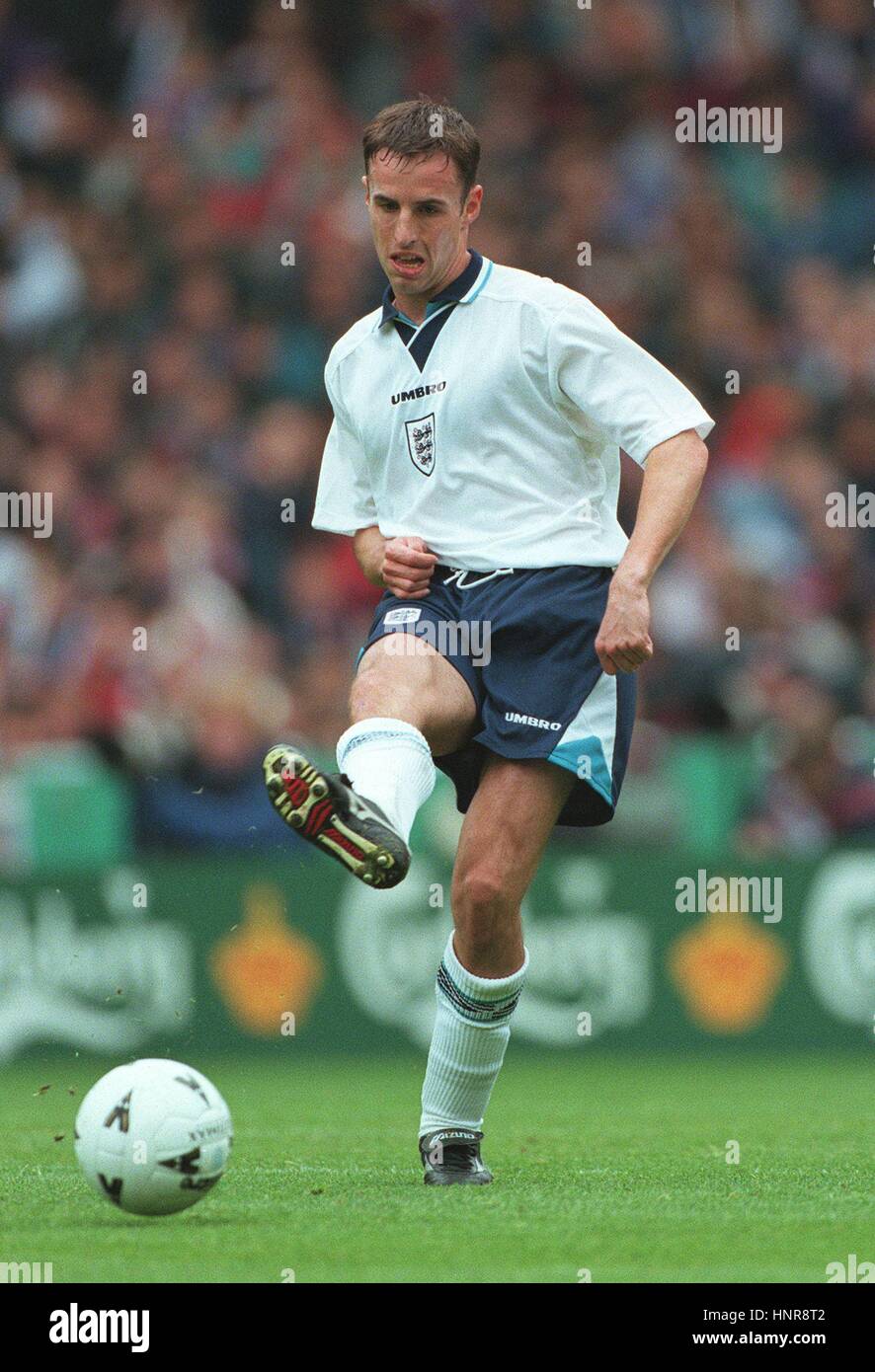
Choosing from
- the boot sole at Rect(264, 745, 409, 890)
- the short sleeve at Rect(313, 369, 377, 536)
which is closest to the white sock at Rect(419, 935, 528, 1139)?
the boot sole at Rect(264, 745, 409, 890)

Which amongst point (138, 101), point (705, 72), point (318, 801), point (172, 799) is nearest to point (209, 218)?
point (138, 101)

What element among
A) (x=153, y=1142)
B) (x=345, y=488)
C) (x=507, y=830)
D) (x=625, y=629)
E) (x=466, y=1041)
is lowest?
(x=153, y=1142)

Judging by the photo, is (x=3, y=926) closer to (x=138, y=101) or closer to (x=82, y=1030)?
(x=82, y=1030)

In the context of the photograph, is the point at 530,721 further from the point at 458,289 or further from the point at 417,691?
the point at 458,289

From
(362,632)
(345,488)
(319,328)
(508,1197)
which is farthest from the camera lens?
(319,328)

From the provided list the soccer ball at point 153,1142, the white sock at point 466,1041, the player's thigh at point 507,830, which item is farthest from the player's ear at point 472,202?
the soccer ball at point 153,1142

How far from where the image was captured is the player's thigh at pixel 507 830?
5430mm

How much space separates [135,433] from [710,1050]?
202 inches

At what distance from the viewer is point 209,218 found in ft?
45.2

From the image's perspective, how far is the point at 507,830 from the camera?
544 cm

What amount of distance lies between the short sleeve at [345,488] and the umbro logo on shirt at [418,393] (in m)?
0.27

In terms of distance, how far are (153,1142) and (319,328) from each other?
9227 mm
